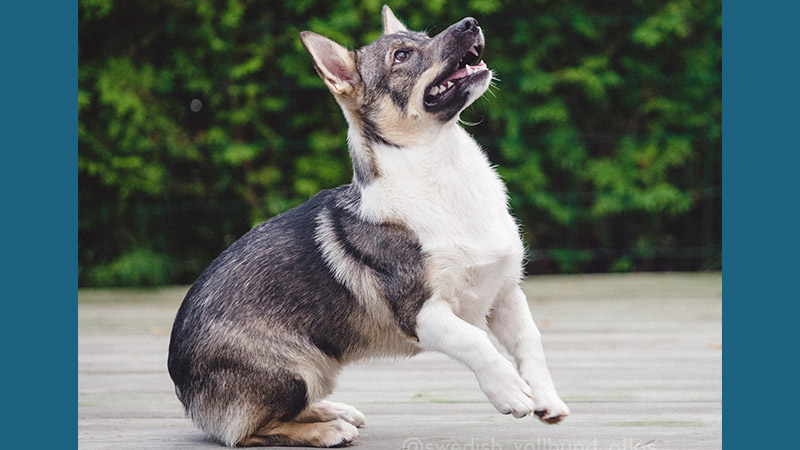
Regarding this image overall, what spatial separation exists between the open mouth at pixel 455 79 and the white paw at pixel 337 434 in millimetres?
1002

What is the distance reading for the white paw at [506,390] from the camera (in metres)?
2.47

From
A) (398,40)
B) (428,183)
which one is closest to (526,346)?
(428,183)

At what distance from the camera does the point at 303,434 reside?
2725 millimetres

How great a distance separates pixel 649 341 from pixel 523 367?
6.45 feet

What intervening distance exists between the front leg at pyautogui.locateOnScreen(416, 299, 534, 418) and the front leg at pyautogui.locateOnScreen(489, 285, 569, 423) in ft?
0.23

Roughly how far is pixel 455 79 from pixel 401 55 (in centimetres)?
21

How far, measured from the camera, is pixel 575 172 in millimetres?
6375

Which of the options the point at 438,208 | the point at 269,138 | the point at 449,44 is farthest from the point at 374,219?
the point at 269,138

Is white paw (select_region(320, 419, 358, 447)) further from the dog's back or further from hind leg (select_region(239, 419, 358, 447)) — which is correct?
the dog's back

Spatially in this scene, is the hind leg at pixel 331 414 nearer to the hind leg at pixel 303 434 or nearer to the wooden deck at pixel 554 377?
the wooden deck at pixel 554 377

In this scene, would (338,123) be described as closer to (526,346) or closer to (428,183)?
(428,183)

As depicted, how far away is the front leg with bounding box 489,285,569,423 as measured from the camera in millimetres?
2547

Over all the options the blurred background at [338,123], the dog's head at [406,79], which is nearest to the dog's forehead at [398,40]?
the dog's head at [406,79]

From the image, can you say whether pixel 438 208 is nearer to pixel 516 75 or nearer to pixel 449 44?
pixel 449 44
